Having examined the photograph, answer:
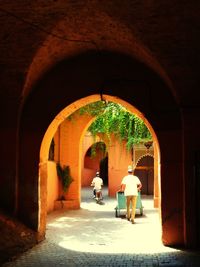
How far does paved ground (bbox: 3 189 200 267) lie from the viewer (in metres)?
6.56

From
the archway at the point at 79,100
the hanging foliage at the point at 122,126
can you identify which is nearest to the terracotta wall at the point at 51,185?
the hanging foliage at the point at 122,126

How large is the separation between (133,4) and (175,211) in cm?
417

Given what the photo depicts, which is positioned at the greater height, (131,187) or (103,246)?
(131,187)

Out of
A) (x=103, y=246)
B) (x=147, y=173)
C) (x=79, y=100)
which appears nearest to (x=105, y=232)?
(x=103, y=246)

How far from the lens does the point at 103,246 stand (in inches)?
315

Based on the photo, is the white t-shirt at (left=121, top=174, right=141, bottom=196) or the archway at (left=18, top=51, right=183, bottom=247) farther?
the white t-shirt at (left=121, top=174, right=141, bottom=196)

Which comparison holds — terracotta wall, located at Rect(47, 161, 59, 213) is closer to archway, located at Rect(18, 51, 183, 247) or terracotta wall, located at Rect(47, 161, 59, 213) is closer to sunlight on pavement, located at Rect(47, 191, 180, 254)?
sunlight on pavement, located at Rect(47, 191, 180, 254)

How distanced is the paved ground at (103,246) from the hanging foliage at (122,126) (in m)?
5.99

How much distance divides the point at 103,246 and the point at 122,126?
10897 mm

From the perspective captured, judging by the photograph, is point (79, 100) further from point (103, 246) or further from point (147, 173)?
point (147, 173)

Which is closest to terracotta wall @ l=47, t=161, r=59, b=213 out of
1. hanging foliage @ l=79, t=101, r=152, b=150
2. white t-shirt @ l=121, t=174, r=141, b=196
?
white t-shirt @ l=121, t=174, r=141, b=196

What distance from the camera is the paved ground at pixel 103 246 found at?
6.56 metres

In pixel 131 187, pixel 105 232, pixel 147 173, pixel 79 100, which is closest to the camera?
pixel 79 100

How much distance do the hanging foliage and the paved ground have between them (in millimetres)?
5993
